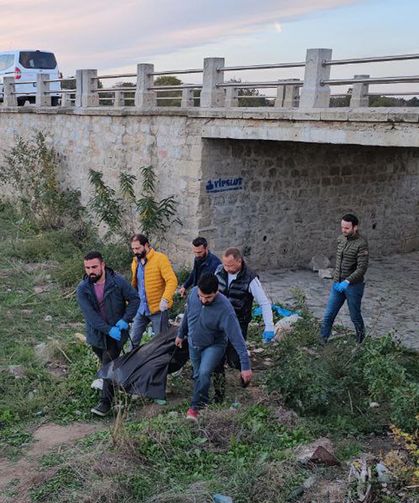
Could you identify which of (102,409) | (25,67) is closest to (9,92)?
(25,67)

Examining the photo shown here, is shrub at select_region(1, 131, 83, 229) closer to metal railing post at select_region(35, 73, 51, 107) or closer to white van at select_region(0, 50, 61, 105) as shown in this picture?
metal railing post at select_region(35, 73, 51, 107)

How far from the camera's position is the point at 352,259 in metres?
7.08

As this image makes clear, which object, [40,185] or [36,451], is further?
[40,185]

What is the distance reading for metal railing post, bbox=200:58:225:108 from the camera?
986cm

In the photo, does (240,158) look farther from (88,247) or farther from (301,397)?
(301,397)

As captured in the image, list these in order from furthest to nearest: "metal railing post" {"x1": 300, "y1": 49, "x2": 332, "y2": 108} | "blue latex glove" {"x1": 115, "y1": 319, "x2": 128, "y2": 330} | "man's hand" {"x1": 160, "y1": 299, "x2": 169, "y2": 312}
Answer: "metal railing post" {"x1": 300, "y1": 49, "x2": 332, "y2": 108}
"man's hand" {"x1": 160, "y1": 299, "x2": 169, "y2": 312}
"blue latex glove" {"x1": 115, "y1": 319, "x2": 128, "y2": 330}

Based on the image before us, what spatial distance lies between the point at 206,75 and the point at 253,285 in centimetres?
541

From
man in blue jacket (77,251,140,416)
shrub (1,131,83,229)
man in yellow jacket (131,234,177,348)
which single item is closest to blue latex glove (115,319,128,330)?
Answer: man in blue jacket (77,251,140,416)

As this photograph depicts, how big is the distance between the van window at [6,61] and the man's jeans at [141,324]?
15.6 meters

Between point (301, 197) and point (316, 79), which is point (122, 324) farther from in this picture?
point (301, 197)

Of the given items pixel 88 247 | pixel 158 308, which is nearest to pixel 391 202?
pixel 88 247

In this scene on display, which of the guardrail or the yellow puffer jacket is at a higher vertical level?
the guardrail

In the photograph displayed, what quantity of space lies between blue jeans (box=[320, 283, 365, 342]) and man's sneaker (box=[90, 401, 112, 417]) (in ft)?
10.2

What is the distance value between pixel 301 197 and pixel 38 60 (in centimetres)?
1277
